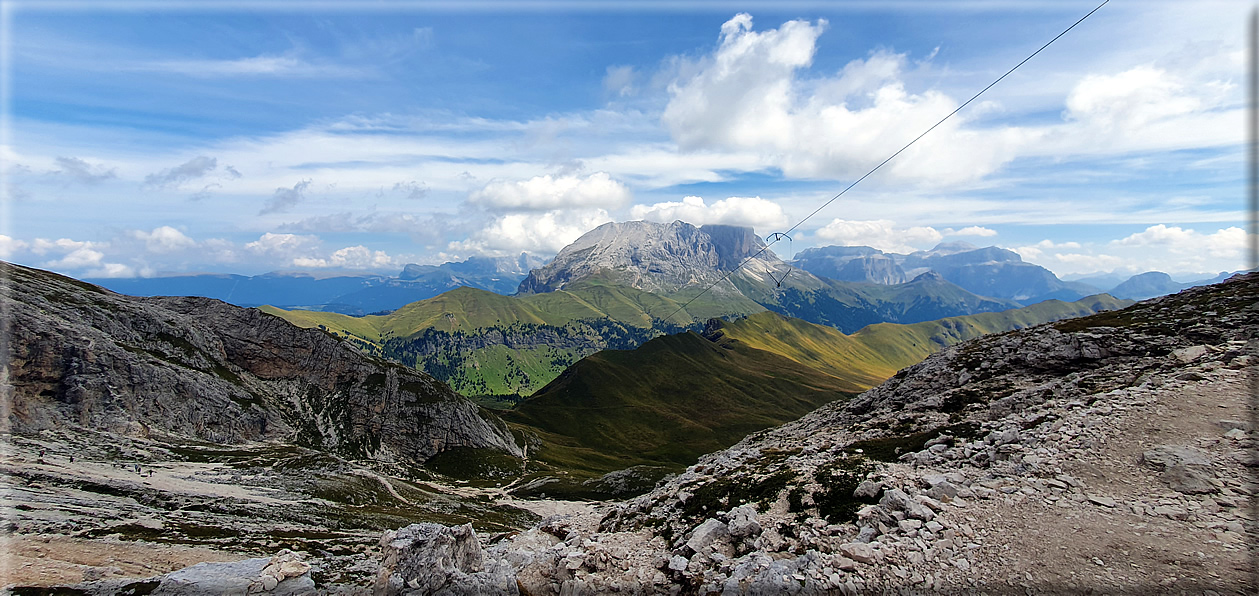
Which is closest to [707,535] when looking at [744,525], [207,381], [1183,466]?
[744,525]

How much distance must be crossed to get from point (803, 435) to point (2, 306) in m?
143

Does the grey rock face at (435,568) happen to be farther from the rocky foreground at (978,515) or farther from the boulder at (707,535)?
the boulder at (707,535)

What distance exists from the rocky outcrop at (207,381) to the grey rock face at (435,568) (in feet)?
315

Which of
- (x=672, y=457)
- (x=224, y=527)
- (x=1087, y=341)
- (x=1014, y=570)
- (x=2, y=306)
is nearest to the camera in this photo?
(x=1014, y=570)

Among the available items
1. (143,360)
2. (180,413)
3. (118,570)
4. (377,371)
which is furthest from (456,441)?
(118,570)

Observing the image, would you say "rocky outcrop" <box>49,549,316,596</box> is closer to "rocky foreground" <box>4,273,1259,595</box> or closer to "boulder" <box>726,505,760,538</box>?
"rocky foreground" <box>4,273,1259,595</box>

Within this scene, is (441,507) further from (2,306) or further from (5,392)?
(2,306)

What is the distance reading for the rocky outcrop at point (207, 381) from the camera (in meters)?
84.3

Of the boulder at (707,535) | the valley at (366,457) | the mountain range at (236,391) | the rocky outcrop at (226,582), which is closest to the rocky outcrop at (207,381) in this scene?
the mountain range at (236,391)

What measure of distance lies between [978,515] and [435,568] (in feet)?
84.4

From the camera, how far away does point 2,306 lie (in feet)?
285

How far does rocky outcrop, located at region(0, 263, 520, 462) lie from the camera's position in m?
84.3

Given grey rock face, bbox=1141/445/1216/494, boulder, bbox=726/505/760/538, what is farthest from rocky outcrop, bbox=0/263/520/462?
grey rock face, bbox=1141/445/1216/494

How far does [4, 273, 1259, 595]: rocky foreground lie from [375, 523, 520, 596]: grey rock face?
0.09 m
